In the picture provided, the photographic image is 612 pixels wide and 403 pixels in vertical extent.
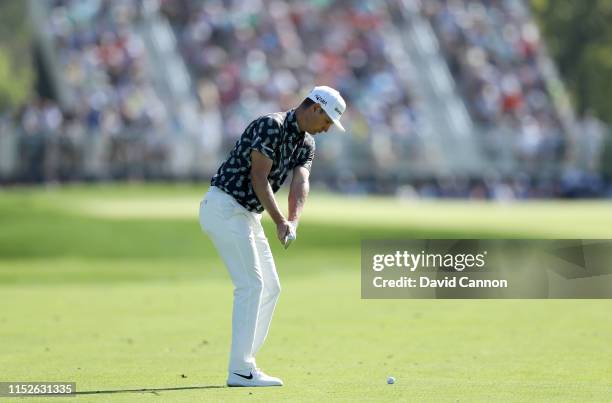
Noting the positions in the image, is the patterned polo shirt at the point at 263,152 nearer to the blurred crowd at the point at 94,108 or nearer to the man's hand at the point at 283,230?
→ the man's hand at the point at 283,230

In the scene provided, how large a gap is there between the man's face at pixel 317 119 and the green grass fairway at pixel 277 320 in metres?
1.93

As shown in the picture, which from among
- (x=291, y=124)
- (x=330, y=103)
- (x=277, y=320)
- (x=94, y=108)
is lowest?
(x=277, y=320)

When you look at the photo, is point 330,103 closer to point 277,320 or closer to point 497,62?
point 277,320

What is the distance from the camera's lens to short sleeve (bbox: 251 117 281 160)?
1005cm

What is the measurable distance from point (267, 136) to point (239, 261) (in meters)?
0.99

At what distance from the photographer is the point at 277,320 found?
15.5 m

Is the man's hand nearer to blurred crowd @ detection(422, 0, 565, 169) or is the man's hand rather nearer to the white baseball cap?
the white baseball cap

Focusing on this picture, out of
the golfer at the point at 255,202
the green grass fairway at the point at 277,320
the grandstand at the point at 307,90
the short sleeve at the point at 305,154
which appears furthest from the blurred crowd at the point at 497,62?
the golfer at the point at 255,202

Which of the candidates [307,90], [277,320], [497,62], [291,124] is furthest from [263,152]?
[497,62]

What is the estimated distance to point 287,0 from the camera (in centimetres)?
4509

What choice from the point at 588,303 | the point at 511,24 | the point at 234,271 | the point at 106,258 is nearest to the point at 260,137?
the point at 234,271

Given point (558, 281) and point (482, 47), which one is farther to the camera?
point (482, 47)

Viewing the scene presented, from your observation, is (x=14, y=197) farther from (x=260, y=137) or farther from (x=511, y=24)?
(x=511, y=24)

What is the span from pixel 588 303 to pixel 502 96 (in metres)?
28.1
